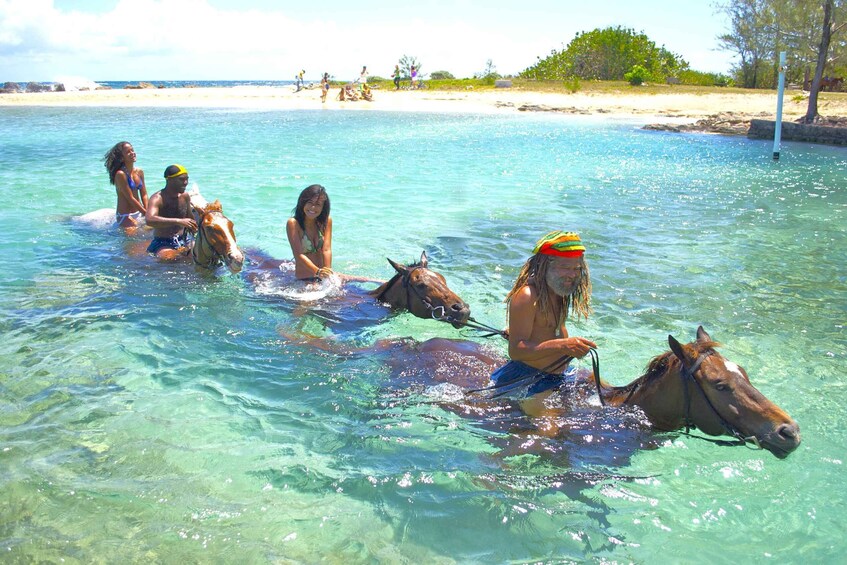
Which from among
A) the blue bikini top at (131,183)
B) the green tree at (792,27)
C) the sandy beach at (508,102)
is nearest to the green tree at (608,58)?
the sandy beach at (508,102)

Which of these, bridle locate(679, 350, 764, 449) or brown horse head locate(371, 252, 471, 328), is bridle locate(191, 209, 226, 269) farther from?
bridle locate(679, 350, 764, 449)

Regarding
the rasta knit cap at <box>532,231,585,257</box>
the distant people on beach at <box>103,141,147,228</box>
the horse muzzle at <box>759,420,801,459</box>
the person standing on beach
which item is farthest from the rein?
the distant people on beach at <box>103,141,147,228</box>

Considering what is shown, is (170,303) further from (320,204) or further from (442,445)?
(442,445)

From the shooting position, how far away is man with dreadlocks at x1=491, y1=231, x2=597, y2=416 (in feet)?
14.2

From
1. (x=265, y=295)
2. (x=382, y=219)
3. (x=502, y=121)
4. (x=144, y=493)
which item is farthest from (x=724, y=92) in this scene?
(x=144, y=493)

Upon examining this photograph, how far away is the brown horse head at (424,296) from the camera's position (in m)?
5.88

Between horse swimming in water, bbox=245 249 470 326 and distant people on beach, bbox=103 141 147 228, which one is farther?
distant people on beach, bbox=103 141 147 228

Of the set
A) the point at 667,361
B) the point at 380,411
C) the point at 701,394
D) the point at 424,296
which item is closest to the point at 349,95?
the point at 424,296

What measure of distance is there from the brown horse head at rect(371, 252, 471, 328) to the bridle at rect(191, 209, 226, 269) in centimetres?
224

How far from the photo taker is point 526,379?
473 cm

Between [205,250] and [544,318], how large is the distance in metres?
4.98

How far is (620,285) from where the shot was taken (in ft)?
29.2

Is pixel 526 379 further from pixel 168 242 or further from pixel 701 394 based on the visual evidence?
pixel 168 242

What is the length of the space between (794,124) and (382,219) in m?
21.9
